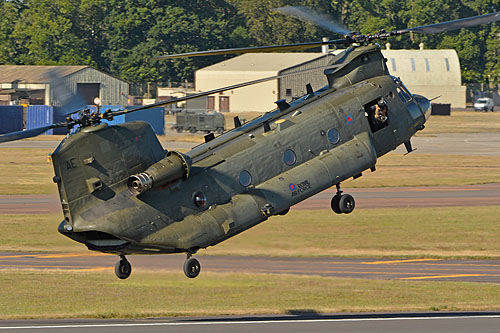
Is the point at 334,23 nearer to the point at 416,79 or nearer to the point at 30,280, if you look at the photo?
the point at 30,280

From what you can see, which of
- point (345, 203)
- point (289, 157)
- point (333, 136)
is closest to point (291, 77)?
point (345, 203)

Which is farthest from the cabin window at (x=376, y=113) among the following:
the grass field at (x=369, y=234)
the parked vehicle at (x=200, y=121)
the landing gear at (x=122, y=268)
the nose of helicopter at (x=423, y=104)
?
the parked vehicle at (x=200, y=121)

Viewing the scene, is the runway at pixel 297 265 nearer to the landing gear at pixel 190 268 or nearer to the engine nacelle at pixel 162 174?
the landing gear at pixel 190 268

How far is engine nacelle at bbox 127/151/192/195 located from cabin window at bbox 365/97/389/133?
29.0 ft

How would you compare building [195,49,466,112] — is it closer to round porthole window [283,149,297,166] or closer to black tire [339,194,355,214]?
black tire [339,194,355,214]

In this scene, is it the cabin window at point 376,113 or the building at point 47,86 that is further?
the building at point 47,86

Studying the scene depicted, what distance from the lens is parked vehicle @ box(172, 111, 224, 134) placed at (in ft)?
396

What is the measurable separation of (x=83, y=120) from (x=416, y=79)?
146064 millimetres

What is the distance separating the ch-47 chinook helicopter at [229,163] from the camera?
92.1 ft

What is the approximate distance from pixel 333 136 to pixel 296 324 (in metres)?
19.8

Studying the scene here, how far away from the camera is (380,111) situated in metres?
34.7

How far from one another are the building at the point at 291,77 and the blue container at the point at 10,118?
43444 millimetres

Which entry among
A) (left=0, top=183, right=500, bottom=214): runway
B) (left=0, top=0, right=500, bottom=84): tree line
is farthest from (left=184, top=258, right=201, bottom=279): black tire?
(left=0, top=0, right=500, bottom=84): tree line

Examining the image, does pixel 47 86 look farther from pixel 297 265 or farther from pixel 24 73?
pixel 297 265
